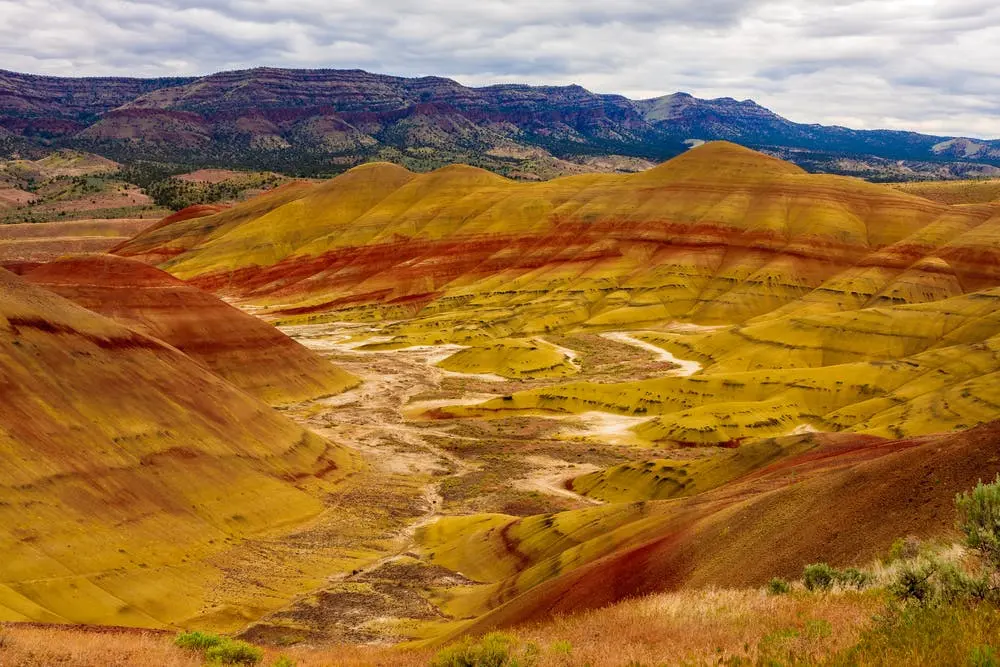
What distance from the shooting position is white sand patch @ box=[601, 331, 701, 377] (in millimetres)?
97506

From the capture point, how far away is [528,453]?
65.8 m

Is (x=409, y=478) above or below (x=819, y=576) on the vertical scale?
below

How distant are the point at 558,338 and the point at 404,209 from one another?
8498cm

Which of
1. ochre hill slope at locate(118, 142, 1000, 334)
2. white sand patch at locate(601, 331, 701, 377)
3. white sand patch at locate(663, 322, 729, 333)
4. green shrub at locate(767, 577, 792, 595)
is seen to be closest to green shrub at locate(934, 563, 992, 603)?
green shrub at locate(767, 577, 792, 595)

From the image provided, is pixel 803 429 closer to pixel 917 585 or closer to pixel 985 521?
pixel 985 521

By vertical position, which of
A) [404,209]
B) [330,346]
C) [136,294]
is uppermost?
[404,209]

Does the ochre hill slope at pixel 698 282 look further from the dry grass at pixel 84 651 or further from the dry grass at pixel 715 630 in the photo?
the dry grass at pixel 84 651

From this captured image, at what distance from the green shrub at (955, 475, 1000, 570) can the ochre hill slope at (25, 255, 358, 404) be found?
71.1 metres

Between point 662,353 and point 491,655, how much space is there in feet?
325

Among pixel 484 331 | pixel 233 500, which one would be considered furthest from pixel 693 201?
pixel 233 500

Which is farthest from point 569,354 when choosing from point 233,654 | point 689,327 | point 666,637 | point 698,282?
point 666,637

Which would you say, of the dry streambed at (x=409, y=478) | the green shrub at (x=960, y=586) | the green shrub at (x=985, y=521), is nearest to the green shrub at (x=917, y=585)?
the green shrub at (x=960, y=586)

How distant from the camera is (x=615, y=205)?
167 m

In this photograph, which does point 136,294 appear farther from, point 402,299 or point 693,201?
point 693,201
